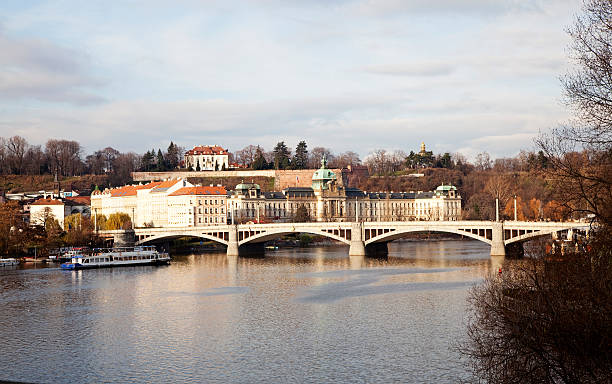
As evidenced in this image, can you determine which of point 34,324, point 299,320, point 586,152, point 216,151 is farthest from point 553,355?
point 216,151

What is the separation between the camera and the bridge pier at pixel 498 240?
62.4 meters

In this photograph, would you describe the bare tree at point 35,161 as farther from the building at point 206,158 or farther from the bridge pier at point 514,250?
the bridge pier at point 514,250

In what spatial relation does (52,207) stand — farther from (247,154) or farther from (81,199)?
(247,154)

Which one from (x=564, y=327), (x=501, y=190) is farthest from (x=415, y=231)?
(x=564, y=327)

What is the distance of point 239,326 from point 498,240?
34.8 meters

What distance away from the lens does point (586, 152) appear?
1662cm

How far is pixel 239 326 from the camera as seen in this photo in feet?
109

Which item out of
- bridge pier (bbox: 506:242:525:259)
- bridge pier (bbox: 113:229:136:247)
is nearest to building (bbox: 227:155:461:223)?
bridge pier (bbox: 113:229:136:247)

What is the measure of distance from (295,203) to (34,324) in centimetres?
9135

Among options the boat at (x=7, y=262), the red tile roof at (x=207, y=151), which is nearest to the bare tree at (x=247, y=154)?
the red tile roof at (x=207, y=151)

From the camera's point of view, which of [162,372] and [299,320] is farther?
[299,320]

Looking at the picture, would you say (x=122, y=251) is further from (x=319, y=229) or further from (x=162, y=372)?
(x=162, y=372)

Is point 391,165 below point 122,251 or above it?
above

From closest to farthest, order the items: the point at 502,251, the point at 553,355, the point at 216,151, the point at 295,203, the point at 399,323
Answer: the point at 553,355, the point at 399,323, the point at 502,251, the point at 295,203, the point at 216,151
